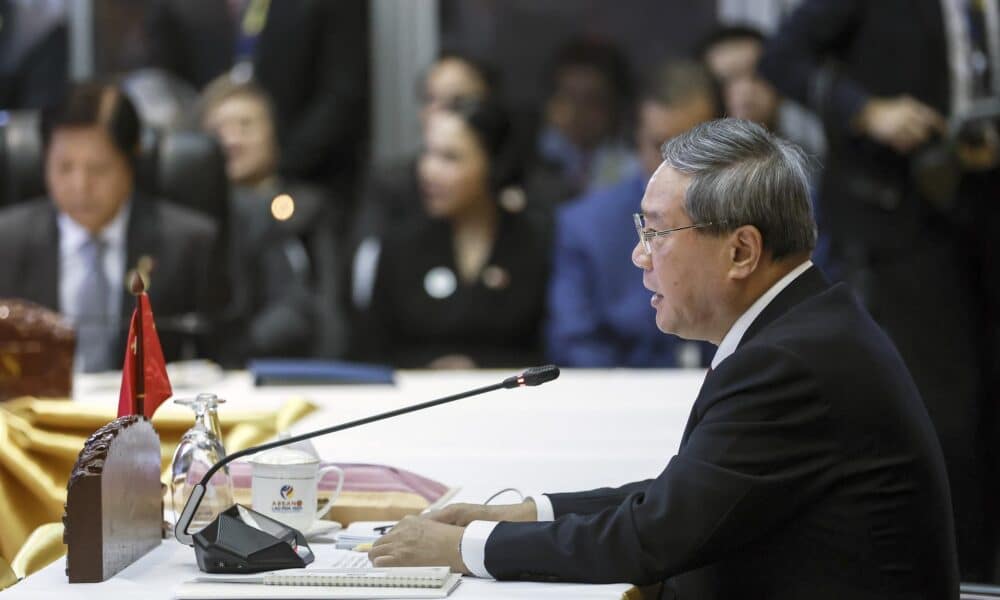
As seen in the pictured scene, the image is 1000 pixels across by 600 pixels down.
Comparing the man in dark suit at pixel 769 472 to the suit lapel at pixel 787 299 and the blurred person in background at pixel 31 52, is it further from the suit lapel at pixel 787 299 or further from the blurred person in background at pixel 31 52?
the blurred person in background at pixel 31 52

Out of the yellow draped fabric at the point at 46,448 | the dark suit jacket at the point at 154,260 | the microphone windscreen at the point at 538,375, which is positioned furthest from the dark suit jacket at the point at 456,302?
the microphone windscreen at the point at 538,375

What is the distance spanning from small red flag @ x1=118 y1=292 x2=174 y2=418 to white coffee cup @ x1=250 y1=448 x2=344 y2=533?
0.62 ft

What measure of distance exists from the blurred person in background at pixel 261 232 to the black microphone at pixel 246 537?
2535 mm

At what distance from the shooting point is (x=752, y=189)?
188 cm

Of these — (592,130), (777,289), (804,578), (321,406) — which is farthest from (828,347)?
(592,130)

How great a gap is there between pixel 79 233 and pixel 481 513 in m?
2.44

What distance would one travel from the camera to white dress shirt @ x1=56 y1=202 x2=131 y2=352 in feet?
13.1

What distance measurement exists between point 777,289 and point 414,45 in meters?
4.35

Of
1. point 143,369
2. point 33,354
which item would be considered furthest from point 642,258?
point 33,354

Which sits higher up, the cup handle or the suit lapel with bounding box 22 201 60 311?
the suit lapel with bounding box 22 201 60 311

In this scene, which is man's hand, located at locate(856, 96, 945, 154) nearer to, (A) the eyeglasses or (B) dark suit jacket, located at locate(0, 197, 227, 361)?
(B) dark suit jacket, located at locate(0, 197, 227, 361)

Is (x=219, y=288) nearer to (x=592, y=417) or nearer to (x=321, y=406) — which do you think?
(x=321, y=406)

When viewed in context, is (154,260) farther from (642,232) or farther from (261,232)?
(642,232)

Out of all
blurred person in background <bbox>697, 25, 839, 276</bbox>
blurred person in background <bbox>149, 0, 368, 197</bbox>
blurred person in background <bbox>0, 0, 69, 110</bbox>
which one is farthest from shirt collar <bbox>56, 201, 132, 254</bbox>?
blurred person in background <bbox>697, 25, 839, 276</bbox>
